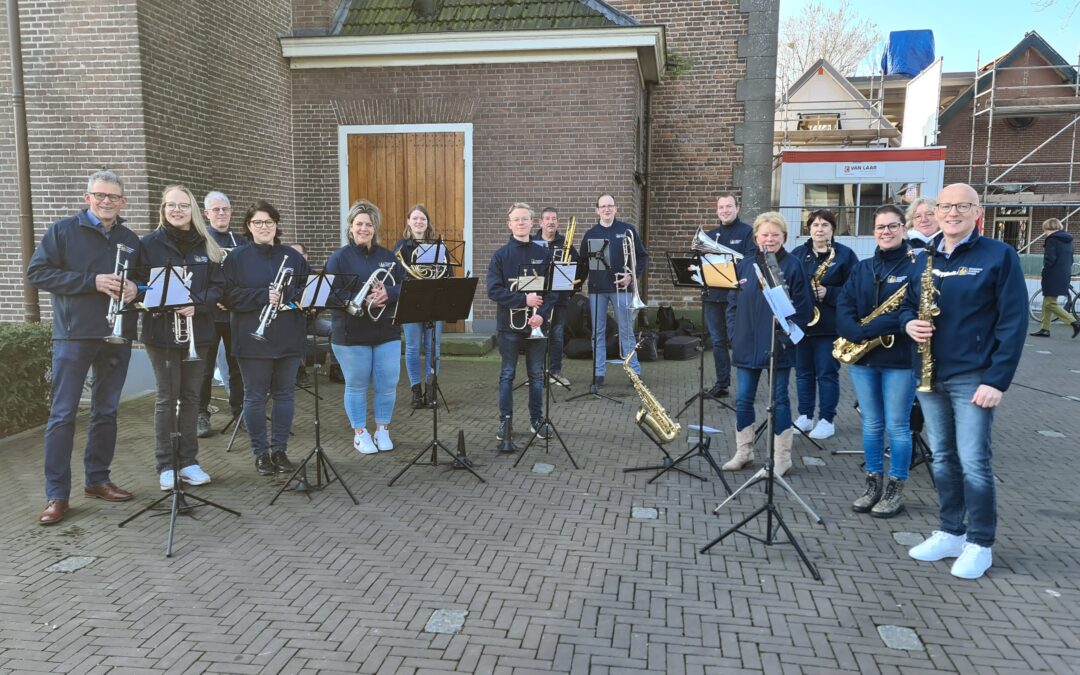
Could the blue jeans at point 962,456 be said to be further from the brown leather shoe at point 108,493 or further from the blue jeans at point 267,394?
the brown leather shoe at point 108,493

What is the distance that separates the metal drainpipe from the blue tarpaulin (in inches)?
1105

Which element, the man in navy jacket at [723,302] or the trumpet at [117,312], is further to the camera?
the man in navy jacket at [723,302]

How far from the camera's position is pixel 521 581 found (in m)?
4.18

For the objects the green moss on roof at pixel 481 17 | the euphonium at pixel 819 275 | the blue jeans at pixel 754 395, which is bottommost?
the blue jeans at pixel 754 395

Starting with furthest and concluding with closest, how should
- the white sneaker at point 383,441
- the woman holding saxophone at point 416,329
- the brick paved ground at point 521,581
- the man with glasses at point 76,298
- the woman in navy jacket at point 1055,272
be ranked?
1. the woman in navy jacket at point 1055,272
2. the woman holding saxophone at point 416,329
3. the white sneaker at point 383,441
4. the man with glasses at point 76,298
5. the brick paved ground at point 521,581

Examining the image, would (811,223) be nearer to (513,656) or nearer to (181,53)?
(513,656)

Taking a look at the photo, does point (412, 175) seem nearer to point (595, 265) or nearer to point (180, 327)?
point (595, 265)

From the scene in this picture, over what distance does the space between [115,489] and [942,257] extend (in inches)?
229

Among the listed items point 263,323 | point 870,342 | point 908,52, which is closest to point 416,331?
point 263,323

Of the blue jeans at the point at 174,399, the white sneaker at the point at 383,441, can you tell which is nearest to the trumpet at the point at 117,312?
the blue jeans at the point at 174,399

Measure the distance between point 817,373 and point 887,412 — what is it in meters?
1.76

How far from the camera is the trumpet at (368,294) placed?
5.70 m

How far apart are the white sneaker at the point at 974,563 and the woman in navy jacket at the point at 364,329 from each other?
431 centimetres

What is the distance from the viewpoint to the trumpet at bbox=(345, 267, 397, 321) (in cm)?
570
